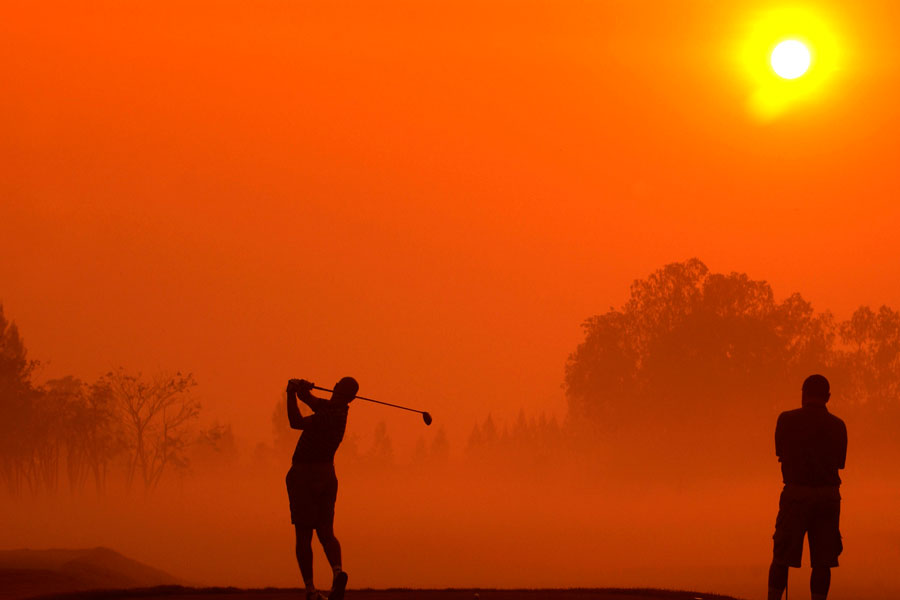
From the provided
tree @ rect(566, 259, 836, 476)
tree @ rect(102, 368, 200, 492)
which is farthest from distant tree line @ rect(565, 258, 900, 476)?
tree @ rect(102, 368, 200, 492)

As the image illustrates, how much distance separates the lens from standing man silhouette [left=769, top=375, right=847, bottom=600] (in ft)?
49.4

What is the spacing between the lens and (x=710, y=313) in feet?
324

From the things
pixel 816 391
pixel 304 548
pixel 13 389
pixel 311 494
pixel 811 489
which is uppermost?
pixel 13 389

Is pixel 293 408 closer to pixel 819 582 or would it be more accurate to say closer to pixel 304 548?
pixel 304 548

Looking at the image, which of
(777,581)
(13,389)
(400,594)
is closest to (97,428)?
(13,389)

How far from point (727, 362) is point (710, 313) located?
3837mm

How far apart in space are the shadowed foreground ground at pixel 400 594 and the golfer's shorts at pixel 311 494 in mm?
2551

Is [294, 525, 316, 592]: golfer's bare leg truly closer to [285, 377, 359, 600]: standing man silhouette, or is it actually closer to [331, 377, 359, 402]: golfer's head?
[285, 377, 359, 600]: standing man silhouette

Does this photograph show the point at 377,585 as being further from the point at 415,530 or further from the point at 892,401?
the point at 892,401

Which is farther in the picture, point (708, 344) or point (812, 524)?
point (708, 344)

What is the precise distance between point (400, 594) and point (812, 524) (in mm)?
6994

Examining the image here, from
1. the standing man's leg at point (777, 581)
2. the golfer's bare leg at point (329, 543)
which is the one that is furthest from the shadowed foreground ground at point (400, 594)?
the standing man's leg at point (777, 581)

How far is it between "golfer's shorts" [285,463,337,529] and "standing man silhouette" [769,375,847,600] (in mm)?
5424

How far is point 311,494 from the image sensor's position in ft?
56.1
